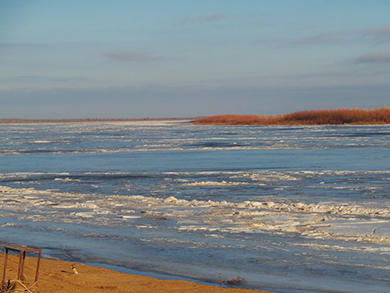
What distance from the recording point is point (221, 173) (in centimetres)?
1761

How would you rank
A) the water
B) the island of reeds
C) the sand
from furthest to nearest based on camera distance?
the island of reeds, the water, the sand

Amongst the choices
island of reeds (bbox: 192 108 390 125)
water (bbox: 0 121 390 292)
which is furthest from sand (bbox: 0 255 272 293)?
island of reeds (bbox: 192 108 390 125)

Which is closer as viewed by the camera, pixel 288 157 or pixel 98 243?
pixel 98 243

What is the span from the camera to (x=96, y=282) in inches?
233

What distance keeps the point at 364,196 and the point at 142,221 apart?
5.26m

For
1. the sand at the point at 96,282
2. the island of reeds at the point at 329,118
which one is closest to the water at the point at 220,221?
the sand at the point at 96,282

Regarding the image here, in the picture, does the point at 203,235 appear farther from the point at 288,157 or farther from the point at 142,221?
Result: the point at 288,157

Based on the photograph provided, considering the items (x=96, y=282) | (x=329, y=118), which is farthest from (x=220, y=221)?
(x=329, y=118)

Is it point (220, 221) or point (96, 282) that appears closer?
point (96, 282)

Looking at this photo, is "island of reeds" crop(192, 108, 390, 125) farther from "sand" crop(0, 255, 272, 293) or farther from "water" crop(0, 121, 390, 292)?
"sand" crop(0, 255, 272, 293)

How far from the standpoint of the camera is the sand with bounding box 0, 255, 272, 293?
5.60 meters

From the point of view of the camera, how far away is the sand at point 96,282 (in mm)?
Result: 5602

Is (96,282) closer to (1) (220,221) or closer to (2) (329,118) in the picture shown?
(1) (220,221)

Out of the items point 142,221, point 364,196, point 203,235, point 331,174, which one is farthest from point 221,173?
point 203,235
